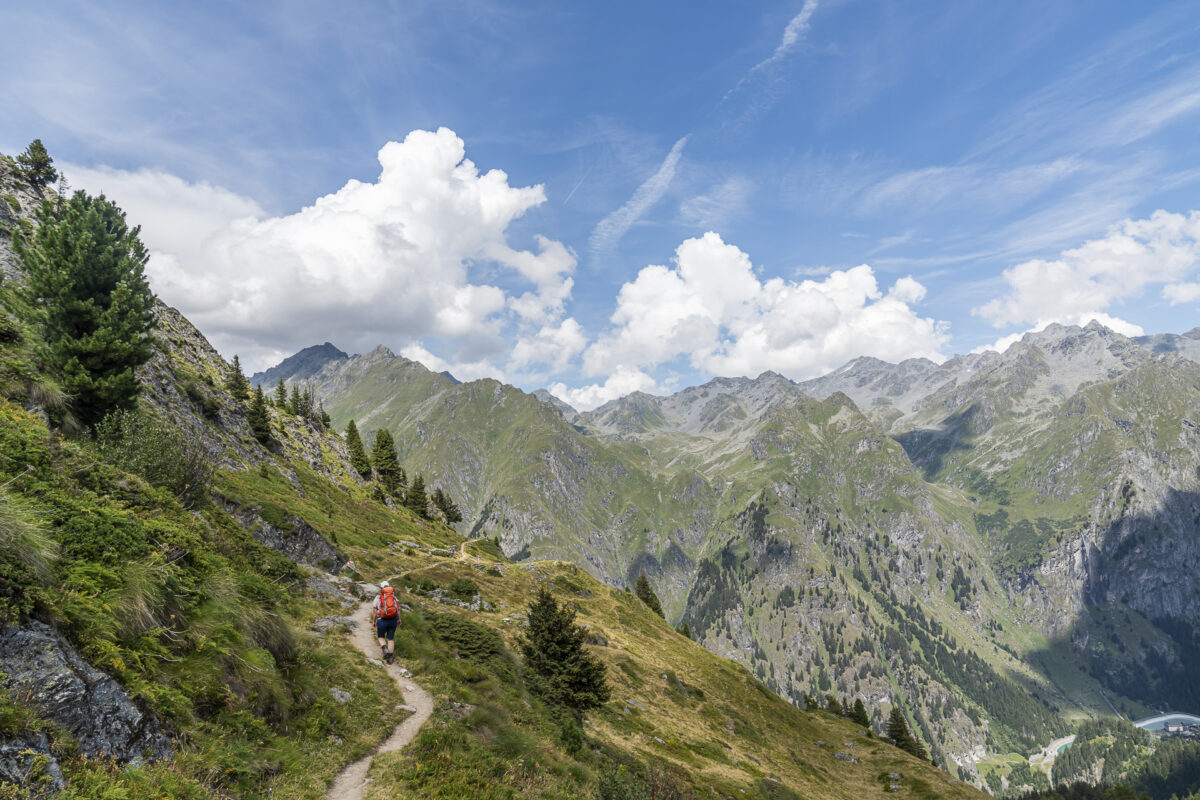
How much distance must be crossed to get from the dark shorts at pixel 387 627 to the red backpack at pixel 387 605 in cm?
18

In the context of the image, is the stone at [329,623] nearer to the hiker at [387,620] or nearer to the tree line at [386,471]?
the hiker at [387,620]

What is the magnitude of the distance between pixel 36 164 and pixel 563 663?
304 ft

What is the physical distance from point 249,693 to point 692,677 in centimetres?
5919

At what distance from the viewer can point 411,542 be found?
207ft

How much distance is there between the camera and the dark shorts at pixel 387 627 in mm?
20531

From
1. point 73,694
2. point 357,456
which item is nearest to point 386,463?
point 357,456

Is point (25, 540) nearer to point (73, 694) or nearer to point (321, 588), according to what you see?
point (73, 694)

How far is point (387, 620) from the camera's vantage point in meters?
20.6

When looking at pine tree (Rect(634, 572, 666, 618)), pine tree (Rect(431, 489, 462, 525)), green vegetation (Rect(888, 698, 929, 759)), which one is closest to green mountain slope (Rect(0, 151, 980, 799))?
pine tree (Rect(634, 572, 666, 618))

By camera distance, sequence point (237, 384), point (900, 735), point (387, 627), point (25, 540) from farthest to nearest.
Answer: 1. point (900, 735)
2. point (237, 384)
3. point (387, 627)
4. point (25, 540)

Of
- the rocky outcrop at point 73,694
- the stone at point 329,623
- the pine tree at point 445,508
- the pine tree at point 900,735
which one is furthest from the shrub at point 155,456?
the pine tree at point 900,735

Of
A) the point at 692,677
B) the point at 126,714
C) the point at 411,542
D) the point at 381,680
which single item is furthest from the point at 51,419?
the point at 692,677

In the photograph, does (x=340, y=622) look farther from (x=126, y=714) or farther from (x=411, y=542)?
(x=411, y=542)

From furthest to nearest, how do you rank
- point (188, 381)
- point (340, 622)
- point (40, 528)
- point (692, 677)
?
1. point (692, 677)
2. point (188, 381)
3. point (340, 622)
4. point (40, 528)
